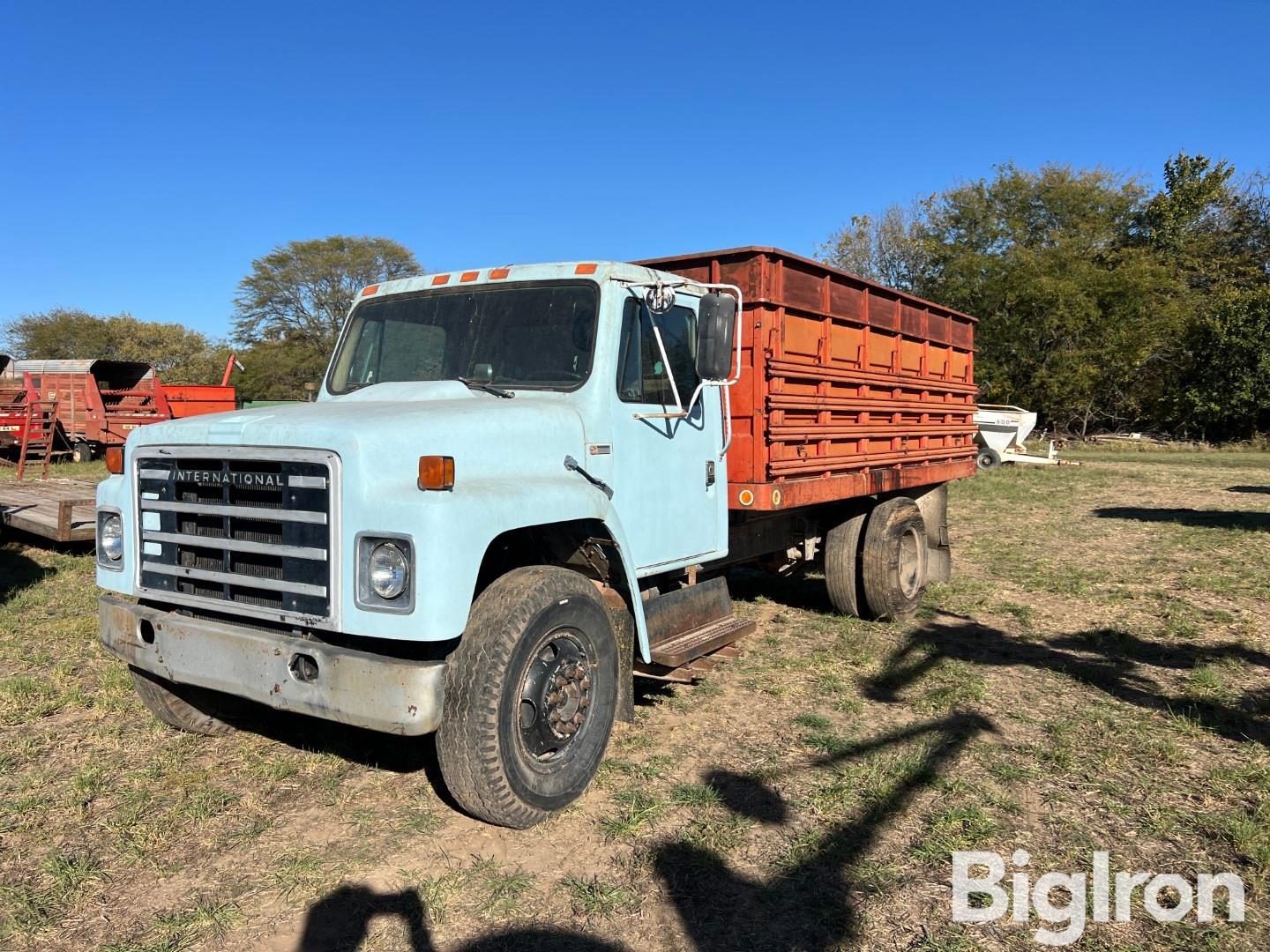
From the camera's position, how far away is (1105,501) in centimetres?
1509

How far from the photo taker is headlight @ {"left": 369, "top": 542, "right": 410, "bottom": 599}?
3035mm

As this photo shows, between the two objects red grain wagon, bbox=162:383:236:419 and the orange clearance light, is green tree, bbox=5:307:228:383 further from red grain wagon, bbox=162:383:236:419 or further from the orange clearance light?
the orange clearance light

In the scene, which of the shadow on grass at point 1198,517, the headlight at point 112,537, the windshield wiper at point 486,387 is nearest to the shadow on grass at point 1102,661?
the windshield wiper at point 486,387

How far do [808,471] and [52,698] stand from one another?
4.77 m

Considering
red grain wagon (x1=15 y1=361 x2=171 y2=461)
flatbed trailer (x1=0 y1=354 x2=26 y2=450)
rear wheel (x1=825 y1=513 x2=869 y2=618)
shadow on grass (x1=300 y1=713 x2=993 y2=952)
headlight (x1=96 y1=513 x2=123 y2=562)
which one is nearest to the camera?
shadow on grass (x1=300 y1=713 x2=993 y2=952)

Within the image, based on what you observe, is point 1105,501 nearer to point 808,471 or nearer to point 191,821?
point 808,471

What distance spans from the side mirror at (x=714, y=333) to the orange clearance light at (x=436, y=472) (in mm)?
1474

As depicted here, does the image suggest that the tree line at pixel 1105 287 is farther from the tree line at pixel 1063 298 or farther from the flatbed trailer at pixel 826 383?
the flatbed trailer at pixel 826 383

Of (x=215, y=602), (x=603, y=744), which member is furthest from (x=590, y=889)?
(x=215, y=602)

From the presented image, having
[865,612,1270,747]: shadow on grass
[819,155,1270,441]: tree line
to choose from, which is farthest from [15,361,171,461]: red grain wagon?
[819,155,1270,441]: tree line

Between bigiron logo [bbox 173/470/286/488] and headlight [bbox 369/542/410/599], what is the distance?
0.50 meters

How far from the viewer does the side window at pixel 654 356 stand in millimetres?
4273

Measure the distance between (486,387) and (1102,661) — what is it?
465cm

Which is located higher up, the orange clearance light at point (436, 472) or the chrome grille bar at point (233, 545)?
the orange clearance light at point (436, 472)
